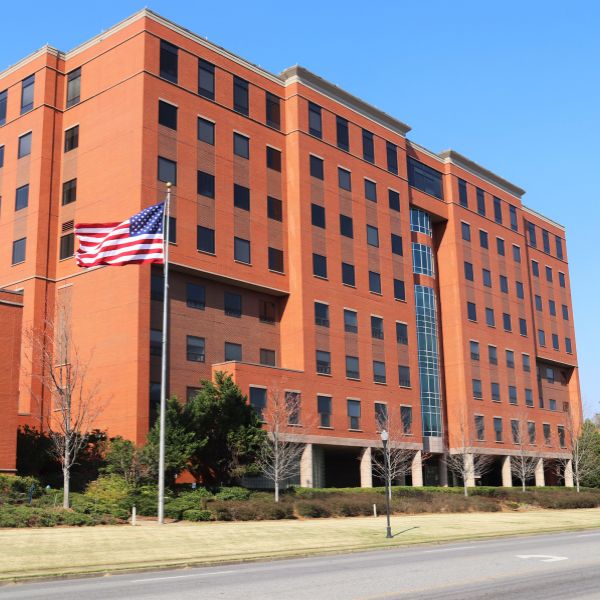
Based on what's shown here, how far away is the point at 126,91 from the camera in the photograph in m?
51.1

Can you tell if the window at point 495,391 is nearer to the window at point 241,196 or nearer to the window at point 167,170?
the window at point 241,196

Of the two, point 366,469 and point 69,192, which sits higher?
point 69,192

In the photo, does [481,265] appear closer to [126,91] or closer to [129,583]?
[126,91]

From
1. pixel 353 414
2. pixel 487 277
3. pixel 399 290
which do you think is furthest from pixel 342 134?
pixel 487 277

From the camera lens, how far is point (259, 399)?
169ft

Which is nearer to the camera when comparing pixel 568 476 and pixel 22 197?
pixel 22 197

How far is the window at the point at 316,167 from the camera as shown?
197 ft

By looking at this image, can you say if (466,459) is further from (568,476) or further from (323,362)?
(568,476)

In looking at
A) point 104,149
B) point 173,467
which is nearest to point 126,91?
point 104,149

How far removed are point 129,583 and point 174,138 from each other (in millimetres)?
39020

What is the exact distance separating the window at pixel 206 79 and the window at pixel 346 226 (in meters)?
13.8

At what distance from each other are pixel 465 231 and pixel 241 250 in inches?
1173

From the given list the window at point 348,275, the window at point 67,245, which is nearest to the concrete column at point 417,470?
the window at point 348,275

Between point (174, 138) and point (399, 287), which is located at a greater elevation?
point (174, 138)
